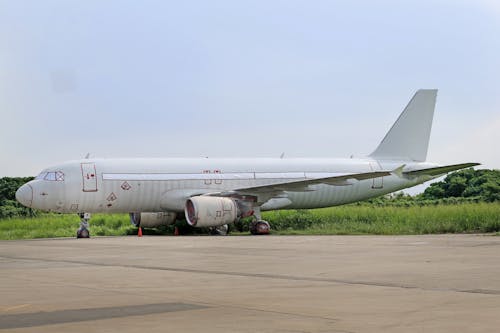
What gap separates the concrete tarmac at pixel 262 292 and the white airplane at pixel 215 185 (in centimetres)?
1524

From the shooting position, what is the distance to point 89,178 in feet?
102

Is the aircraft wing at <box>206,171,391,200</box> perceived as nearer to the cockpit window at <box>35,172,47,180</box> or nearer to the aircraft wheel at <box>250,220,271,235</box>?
the aircraft wheel at <box>250,220,271,235</box>

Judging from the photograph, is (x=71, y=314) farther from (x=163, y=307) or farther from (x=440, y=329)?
(x=440, y=329)

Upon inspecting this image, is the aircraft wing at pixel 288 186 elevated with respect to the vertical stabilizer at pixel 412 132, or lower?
lower

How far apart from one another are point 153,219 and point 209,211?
4930mm

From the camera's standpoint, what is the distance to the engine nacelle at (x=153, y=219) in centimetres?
3378

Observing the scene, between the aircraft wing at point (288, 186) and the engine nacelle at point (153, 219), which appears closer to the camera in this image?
the aircraft wing at point (288, 186)

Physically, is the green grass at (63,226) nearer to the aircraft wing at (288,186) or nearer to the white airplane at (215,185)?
the white airplane at (215,185)

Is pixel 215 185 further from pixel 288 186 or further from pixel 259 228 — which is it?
pixel 288 186

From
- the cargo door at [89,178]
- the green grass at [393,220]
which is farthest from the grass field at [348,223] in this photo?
the cargo door at [89,178]

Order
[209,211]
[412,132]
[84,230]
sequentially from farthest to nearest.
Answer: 1. [412,132]
2. [84,230]
3. [209,211]

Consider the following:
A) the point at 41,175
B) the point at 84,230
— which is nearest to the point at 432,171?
the point at 84,230

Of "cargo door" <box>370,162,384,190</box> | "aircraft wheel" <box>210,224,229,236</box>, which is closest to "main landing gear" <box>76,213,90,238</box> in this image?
"aircraft wheel" <box>210,224,229,236</box>

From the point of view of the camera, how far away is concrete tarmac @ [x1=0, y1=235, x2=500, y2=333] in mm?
6582
